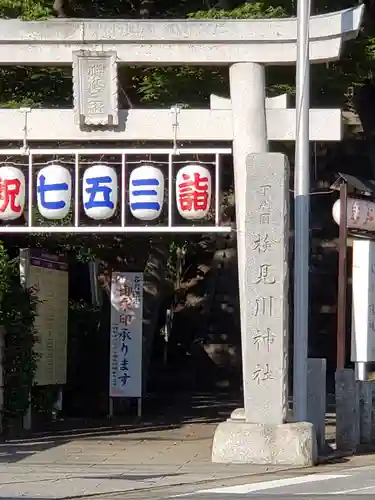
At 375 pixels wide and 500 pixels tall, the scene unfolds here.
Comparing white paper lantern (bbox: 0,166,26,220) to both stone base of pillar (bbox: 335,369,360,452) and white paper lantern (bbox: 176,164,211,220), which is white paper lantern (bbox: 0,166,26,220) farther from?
stone base of pillar (bbox: 335,369,360,452)

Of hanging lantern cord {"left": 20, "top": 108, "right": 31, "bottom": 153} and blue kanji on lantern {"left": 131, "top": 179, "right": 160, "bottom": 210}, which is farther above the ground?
hanging lantern cord {"left": 20, "top": 108, "right": 31, "bottom": 153}

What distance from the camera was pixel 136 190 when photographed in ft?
48.8

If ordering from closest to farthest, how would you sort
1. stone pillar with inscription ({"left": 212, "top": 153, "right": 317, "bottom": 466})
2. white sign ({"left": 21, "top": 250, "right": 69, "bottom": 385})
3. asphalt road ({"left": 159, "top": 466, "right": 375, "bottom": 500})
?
asphalt road ({"left": 159, "top": 466, "right": 375, "bottom": 500}) → stone pillar with inscription ({"left": 212, "top": 153, "right": 317, "bottom": 466}) → white sign ({"left": 21, "top": 250, "right": 69, "bottom": 385})

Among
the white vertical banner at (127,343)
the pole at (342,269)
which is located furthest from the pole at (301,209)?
the white vertical banner at (127,343)

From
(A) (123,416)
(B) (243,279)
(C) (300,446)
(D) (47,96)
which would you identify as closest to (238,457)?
(C) (300,446)

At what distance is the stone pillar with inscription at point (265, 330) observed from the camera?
1359 cm

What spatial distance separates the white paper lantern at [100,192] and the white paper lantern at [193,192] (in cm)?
94

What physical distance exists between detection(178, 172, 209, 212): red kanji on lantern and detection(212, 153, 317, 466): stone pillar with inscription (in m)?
1.11

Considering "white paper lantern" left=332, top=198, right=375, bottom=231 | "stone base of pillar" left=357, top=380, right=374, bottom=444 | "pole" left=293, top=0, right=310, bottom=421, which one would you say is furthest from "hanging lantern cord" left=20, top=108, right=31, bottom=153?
"stone base of pillar" left=357, top=380, right=374, bottom=444

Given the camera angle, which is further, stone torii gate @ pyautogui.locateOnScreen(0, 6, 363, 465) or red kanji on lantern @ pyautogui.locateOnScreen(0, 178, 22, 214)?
red kanji on lantern @ pyautogui.locateOnScreen(0, 178, 22, 214)

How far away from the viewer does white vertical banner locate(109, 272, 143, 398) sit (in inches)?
758

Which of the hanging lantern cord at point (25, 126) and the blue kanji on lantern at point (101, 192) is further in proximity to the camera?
the hanging lantern cord at point (25, 126)

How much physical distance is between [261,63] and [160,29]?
4.96ft

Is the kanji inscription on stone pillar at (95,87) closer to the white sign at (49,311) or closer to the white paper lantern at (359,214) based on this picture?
the white sign at (49,311)
